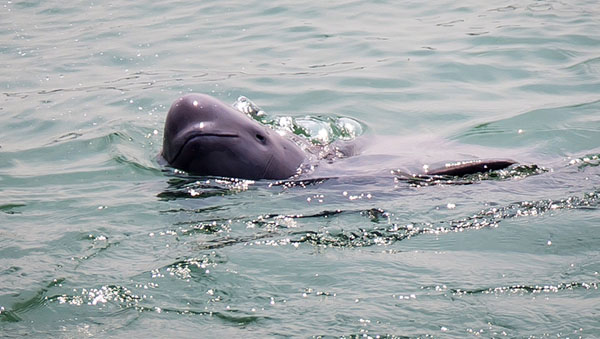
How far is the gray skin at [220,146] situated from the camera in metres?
5.67

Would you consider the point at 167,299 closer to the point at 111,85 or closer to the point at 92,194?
the point at 92,194

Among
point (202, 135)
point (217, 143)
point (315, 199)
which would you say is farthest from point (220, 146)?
point (315, 199)

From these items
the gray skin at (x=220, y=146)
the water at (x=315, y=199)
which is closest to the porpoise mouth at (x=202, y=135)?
the gray skin at (x=220, y=146)

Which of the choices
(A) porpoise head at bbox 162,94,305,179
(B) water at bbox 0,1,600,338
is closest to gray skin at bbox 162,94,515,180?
(A) porpoise head at bbox 162,94,305,179

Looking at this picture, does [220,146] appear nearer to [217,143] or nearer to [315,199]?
[217,143]

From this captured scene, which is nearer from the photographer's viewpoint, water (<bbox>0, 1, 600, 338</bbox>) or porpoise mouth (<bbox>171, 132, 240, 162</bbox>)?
water (<bbox>0, 1, 600, 338</bbox>)

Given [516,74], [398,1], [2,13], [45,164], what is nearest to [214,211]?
[45,164]

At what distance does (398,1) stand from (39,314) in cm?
936

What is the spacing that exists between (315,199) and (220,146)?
2.43 feet

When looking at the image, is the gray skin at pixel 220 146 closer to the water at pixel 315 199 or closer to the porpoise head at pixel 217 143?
the porpoise head at pixel 217 143

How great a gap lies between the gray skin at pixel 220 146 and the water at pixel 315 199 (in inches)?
4.4

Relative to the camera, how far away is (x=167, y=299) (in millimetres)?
4078

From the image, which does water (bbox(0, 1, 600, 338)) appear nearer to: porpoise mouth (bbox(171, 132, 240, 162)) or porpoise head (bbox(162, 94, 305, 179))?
porpoise head (bbox(162, 94, 305, 179))

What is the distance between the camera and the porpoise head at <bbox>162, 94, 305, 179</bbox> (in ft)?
18.6
